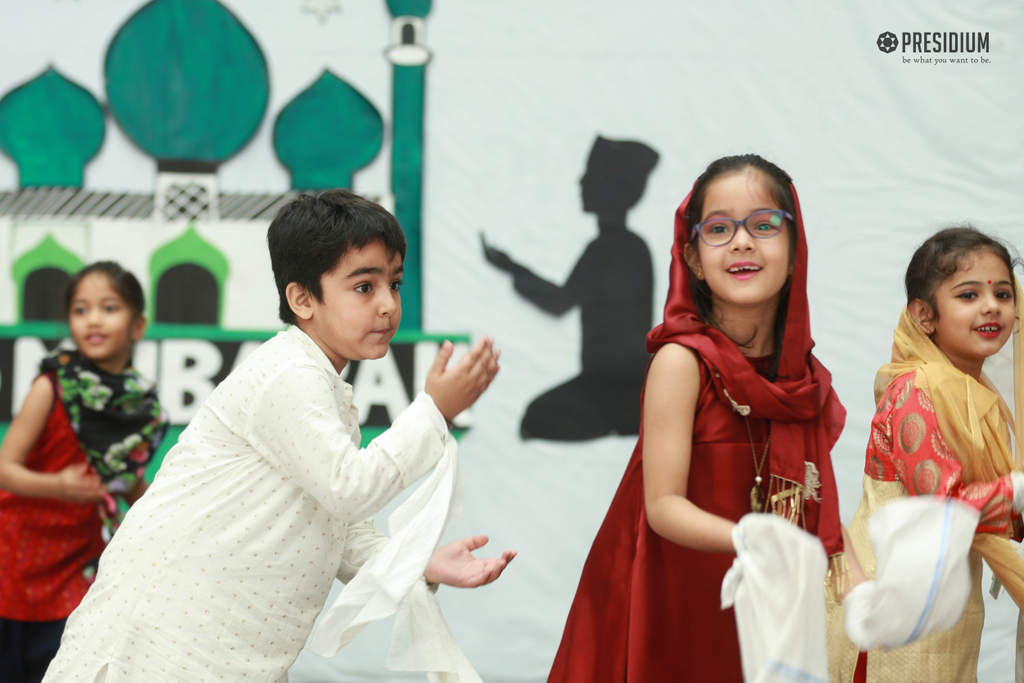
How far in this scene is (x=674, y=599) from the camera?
134 centimetres

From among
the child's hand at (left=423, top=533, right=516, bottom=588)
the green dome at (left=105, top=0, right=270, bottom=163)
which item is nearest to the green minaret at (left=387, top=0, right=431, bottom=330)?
the green dome at (left=105, top=0, right=270, bottom=163)

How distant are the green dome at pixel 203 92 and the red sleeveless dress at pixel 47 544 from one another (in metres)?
1.03

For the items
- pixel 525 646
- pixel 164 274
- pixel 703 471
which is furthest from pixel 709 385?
pixel 164 274

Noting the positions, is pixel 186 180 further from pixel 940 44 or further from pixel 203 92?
pixel 940 44

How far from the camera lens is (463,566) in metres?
1.38

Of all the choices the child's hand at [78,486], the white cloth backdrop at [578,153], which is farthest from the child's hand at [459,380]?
the white cloth backdrop at [578,153]

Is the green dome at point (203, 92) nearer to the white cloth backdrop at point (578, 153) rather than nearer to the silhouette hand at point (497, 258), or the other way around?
the white cloth backdrop at point (578, 153)

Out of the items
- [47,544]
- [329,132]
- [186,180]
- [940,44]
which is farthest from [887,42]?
[47,544]

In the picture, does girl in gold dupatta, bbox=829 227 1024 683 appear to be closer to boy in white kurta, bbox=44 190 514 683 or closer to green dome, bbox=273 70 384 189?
boy in white kurta, bbox=44 190 514 683

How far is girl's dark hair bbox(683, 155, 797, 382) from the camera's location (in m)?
1.37

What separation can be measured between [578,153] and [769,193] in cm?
148

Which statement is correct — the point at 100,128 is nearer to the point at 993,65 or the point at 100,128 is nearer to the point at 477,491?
the point at 477,491

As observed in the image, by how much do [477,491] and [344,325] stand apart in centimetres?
147

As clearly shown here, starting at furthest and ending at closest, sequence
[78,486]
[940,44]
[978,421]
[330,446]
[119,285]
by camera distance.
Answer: [940,44], [119,285], [78,486], [978,421], [330,446]
